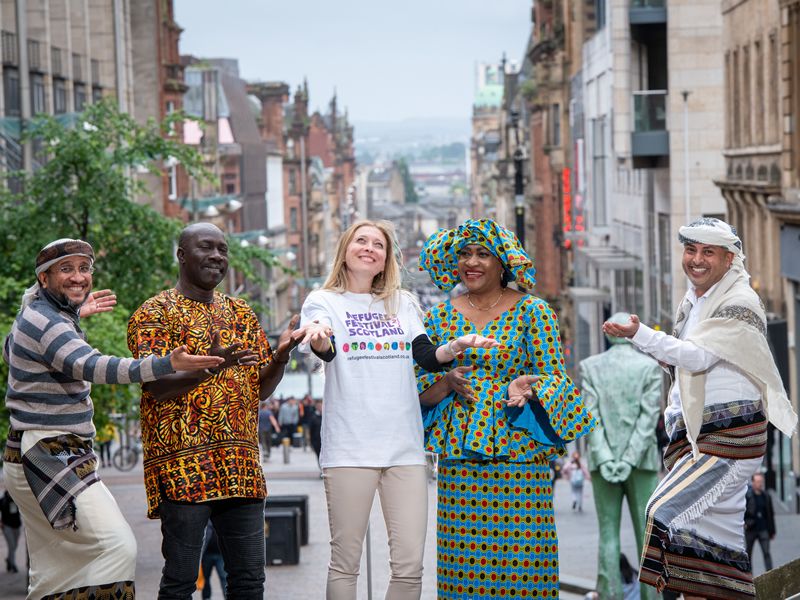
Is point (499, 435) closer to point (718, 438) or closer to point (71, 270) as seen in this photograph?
point (718, 438)

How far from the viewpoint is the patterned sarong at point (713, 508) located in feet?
25.3

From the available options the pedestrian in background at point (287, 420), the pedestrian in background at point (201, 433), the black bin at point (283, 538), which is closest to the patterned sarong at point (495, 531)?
the pedestrian in background at point (201, 433)

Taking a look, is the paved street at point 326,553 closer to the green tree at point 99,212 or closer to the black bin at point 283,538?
the black bin at point 283,538

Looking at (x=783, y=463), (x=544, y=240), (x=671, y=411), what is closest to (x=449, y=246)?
(x=671, y=411)

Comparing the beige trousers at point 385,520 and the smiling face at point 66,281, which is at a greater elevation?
the smiling face at point 66,281

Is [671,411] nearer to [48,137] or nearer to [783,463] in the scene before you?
[783,463]

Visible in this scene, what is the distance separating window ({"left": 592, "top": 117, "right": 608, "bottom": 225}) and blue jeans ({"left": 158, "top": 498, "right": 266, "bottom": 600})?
46437mm

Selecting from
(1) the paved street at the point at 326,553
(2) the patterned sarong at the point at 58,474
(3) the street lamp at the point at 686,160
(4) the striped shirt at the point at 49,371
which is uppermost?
(3) the street lamp at the point at 686,160

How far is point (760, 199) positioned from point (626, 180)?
69.5 feet

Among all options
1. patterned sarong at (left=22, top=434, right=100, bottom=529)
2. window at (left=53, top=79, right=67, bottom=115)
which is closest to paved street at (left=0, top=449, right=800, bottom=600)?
patterned sarong at (left=22, top=434, right=100, bottom=529)

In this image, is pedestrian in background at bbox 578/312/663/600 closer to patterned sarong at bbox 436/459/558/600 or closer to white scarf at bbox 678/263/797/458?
patterned sarong at bbox 436/459/558/600

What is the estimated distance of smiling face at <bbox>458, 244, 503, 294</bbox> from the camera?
26.1 ft

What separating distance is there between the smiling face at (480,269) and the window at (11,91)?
109 ft

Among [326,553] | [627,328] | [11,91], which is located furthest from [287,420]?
[627,328]
